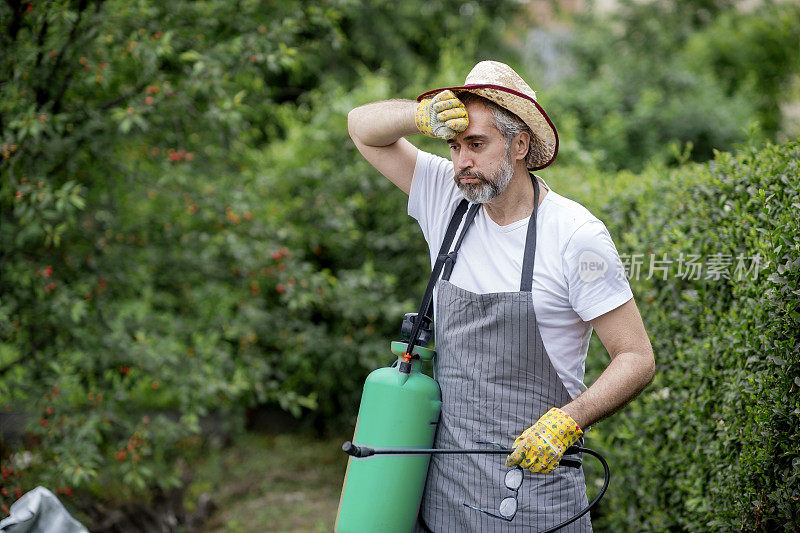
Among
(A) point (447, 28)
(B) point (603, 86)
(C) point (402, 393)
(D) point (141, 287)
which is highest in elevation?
(A) point (447, 28)

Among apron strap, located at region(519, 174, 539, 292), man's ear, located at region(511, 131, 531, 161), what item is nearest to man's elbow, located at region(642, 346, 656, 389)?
apron strap, located at region(519, 174, 539, 292)

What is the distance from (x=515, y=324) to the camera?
216 cm

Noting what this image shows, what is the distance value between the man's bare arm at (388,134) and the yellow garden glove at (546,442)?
3.32ft

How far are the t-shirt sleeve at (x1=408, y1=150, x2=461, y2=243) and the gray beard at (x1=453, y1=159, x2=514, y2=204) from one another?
8.2 inches

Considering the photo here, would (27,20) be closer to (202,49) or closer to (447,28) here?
(202,49)

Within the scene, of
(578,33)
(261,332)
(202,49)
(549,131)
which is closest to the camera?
(549,131)

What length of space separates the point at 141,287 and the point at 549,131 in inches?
125

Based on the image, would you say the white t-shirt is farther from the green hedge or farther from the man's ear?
the green hedge

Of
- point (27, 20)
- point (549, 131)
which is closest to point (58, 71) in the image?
point (27, 20)

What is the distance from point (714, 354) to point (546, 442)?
132cm

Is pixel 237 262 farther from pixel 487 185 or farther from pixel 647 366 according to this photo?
pixel 647 366

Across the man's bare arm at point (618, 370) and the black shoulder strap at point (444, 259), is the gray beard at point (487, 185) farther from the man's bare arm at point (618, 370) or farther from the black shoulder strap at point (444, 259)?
the man's bare arm at point (618, 370)

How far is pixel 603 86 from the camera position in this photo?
28.6ft

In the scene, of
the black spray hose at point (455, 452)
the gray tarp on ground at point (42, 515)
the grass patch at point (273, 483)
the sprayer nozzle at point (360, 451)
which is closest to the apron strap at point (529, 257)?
the black spray hose at point (455, 452)
